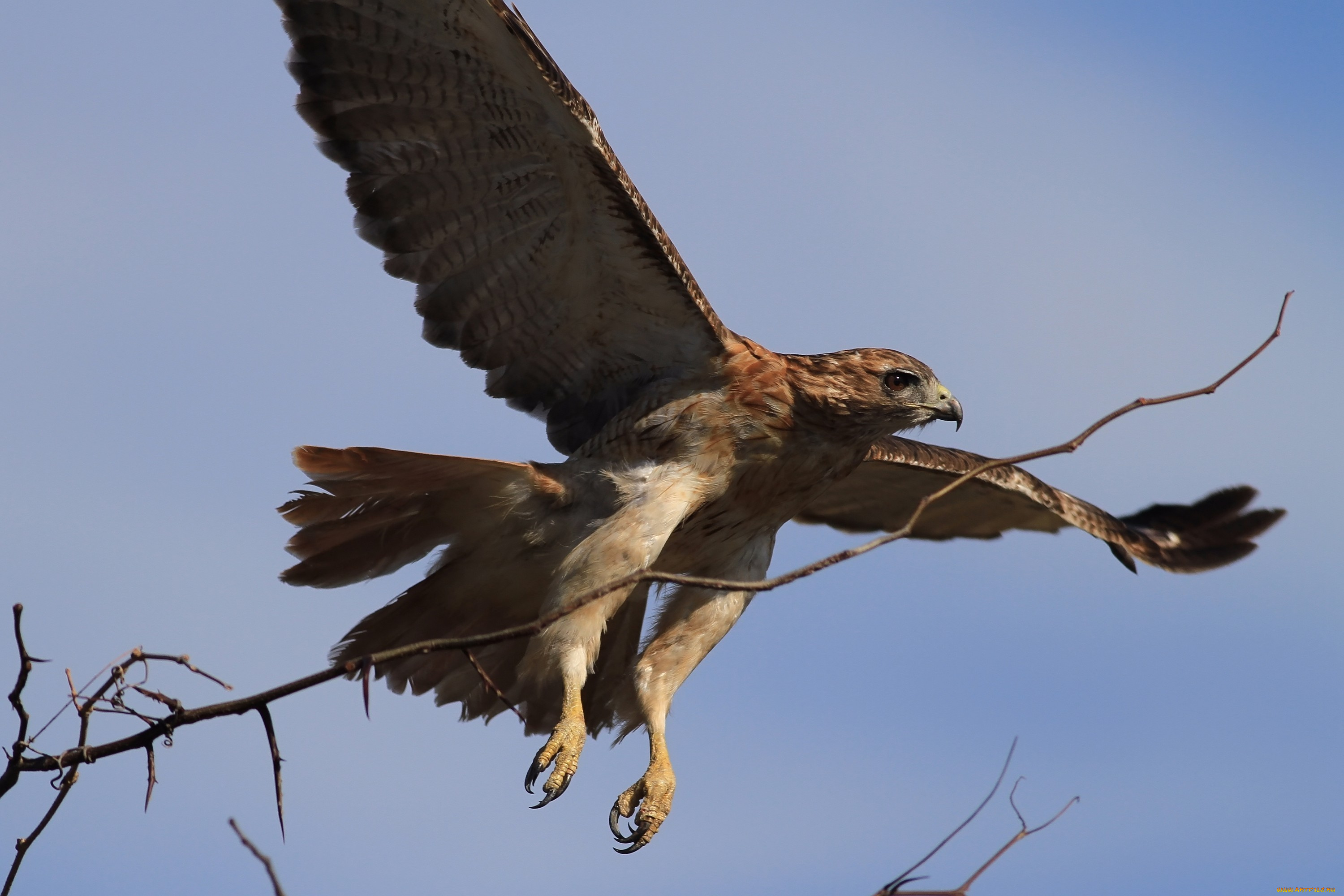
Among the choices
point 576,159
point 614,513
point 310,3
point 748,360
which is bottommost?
point 614,513

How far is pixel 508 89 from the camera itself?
231 inches

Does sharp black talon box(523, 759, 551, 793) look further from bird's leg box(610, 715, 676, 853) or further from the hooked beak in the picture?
the hooked beak

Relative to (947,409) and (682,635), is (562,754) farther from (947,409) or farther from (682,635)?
(947,409)

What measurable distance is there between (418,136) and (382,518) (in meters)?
1.72

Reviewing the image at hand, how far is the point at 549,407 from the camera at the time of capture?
7.09m

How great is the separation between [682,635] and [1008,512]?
2683 mm

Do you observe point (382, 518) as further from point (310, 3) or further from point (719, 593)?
point (310, 3)

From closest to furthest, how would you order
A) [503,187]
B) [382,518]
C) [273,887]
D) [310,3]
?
[273,887] → [310,3] → [503,187] → [382,518]

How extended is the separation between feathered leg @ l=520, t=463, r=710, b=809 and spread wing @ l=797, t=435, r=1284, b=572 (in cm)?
190

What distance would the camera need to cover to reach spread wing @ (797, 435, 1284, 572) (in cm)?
816

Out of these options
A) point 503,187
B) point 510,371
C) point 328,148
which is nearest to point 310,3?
point 328,148

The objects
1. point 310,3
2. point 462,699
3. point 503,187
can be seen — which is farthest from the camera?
point 462,699

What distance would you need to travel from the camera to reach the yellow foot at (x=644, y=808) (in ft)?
19.9

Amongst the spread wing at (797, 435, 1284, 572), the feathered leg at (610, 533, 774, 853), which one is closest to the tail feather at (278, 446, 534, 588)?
the feathered leg at (610, 533, 774, 853)
